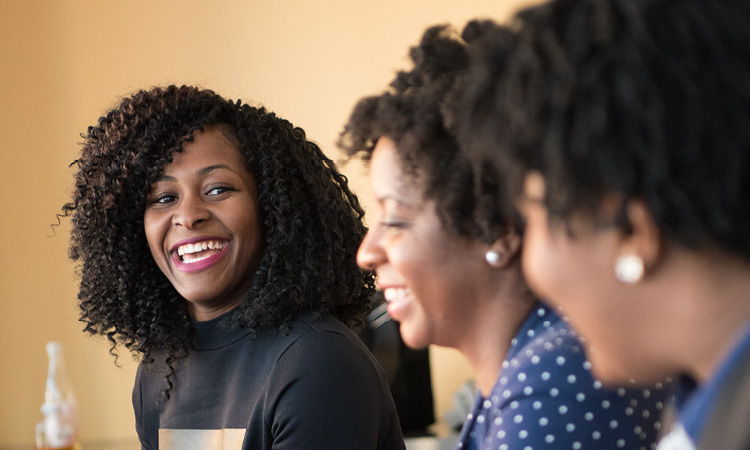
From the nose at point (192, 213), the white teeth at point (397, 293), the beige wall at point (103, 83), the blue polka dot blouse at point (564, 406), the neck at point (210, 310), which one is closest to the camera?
the blue polka dot blouse at point (564, 406)

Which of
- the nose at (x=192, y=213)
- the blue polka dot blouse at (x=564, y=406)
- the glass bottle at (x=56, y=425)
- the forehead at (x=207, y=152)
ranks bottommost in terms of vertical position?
the glass bottle at (x=56, y=425)

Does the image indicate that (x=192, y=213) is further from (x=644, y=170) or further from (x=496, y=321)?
(x=644, y=170)

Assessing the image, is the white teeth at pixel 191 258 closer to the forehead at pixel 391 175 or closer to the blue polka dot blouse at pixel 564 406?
the forehead at pixel 391 175

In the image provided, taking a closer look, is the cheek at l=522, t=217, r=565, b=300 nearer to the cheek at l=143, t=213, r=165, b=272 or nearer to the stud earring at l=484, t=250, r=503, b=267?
the stud earring at l=484, t=250, r=503, b=267

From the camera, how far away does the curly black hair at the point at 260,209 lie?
1.82 metres

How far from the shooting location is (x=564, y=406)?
1031 millimetres

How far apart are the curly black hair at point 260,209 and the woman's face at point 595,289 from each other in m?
1.05

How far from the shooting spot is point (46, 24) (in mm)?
4105

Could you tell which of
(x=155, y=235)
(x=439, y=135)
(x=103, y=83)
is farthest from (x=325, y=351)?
(x=103, y=83)

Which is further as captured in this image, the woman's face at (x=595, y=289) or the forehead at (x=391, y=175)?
the forehead at (x=391, y=175)

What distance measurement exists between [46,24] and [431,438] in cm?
239

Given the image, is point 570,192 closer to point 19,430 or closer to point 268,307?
point 268,307

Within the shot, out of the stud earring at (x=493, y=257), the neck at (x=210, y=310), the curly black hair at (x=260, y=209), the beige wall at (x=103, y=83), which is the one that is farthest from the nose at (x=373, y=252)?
the beige wall at (x=103, y=83)

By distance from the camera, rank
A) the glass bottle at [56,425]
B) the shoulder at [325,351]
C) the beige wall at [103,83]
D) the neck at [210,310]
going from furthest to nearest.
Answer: the beige wall at [103,83], the glass bottle at [56,425], the neck at [210,310], the shoulder at [325,351]
